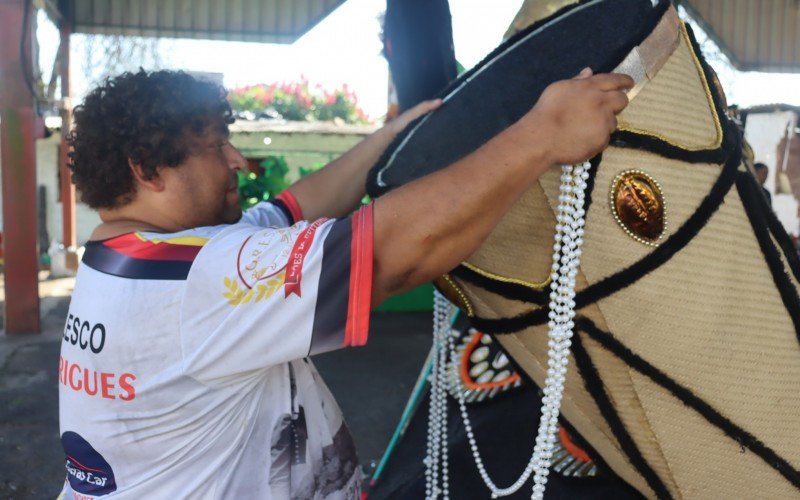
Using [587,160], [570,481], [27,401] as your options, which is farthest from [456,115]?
[27,401]

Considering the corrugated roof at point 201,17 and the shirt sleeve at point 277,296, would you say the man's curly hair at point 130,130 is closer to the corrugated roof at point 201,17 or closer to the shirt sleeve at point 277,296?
the shirt sleeve at point 277,296

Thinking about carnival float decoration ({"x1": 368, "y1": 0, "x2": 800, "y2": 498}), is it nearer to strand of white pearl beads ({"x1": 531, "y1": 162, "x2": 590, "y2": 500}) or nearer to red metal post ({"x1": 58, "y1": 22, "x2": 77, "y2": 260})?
strand of white pearl beads ({"x1": 531, "y1": 162, "x2": 590, "y2": 500})

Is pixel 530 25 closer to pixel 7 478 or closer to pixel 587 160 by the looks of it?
pixel 587 160

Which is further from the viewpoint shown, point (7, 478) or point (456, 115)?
point (7, 478)

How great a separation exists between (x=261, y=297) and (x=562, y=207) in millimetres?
434

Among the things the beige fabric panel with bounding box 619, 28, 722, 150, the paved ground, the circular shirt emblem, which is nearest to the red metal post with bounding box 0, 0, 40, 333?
the paved ground

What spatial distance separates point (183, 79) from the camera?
1357mm

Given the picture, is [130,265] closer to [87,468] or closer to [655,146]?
[87,468]

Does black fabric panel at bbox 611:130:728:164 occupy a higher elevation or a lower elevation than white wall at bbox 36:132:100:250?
higher

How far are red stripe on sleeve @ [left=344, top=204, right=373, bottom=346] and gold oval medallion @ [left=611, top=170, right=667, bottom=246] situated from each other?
0.33 metres

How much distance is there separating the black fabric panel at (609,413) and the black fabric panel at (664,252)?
0.07 meters

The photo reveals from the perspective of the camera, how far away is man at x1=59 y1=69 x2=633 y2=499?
3.07 ft

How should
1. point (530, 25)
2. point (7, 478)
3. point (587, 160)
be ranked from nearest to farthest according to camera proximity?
point (587, 160) → point (530, 25) → point (7, 478)

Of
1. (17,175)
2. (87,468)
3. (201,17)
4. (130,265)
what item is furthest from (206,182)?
(201,17)
